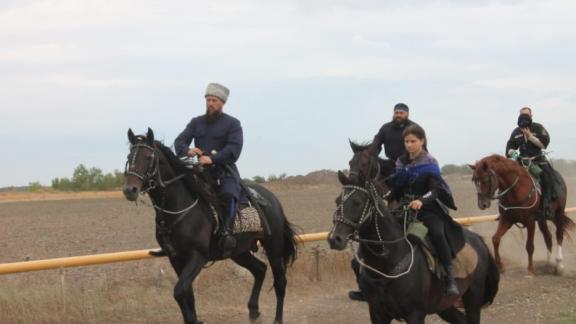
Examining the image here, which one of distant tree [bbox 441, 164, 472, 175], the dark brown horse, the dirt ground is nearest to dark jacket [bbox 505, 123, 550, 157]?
the dark brown horse

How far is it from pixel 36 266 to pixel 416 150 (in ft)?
15.7

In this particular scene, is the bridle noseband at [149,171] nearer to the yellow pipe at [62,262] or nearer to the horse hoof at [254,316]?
the yellow pipe at [62,262]

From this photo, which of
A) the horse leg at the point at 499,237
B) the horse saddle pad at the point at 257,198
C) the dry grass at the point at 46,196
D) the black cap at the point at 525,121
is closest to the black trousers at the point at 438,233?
the horse saddle pad at the point at 257,198

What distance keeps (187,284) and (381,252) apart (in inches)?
104

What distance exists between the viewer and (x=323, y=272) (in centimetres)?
1242

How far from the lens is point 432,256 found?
6.64 m

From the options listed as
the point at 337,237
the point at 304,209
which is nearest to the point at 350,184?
the point at 337,237

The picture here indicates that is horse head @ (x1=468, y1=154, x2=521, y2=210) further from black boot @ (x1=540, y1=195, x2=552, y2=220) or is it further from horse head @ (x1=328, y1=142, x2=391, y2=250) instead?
horse head @ (x1=328, y1=142, x2=391, y2=250)

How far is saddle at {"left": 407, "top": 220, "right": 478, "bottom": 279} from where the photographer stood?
258 inches

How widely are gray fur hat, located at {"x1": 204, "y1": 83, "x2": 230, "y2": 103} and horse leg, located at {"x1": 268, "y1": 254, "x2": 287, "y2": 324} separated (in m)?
2.33

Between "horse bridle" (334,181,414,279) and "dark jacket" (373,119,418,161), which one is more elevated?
"dark jacket" (373,119,418,161)

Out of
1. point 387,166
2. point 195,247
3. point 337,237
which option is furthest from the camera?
point 195,247

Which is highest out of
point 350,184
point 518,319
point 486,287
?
point 350,184

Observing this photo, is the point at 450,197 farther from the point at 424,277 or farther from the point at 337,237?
the point at 337,237
